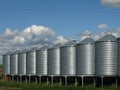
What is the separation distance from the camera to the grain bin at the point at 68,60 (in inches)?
3413

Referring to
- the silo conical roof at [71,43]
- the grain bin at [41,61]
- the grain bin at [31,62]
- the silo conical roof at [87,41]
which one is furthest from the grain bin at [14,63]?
the silo conical roof at [87,41]

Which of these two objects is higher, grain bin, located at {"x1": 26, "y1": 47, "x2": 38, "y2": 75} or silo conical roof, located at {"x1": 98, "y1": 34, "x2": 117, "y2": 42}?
silo conical roof, located at {"x1": 98, "y1": 34, "x2": 117, "y2": 42}

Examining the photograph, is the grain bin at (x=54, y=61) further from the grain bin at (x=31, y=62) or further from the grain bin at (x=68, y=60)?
the grain bin at (x=31, y=62)

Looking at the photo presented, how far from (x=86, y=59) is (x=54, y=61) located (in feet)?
51.1

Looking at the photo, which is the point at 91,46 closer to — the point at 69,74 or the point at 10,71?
the point at 69,74

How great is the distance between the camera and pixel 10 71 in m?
123

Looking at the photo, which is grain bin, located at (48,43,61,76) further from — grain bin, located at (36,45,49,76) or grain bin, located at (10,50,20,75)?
grain bin, located at (10,50,20,75)

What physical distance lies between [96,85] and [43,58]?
25.1 meters

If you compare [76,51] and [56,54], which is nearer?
[76,51]

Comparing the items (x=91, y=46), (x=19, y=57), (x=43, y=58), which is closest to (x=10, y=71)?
(x=19, y=57)

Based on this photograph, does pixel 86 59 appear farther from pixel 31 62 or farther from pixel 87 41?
pixel 31 62

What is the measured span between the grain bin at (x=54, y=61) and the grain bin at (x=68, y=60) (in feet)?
12.8

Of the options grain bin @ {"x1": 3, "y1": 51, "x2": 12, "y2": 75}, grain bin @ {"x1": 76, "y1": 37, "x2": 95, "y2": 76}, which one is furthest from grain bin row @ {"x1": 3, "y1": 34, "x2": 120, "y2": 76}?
grain bin @ {"x1": 3, "y1": 51, "x2": 12, "y2": 75}

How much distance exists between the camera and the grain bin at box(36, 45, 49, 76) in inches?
3927
